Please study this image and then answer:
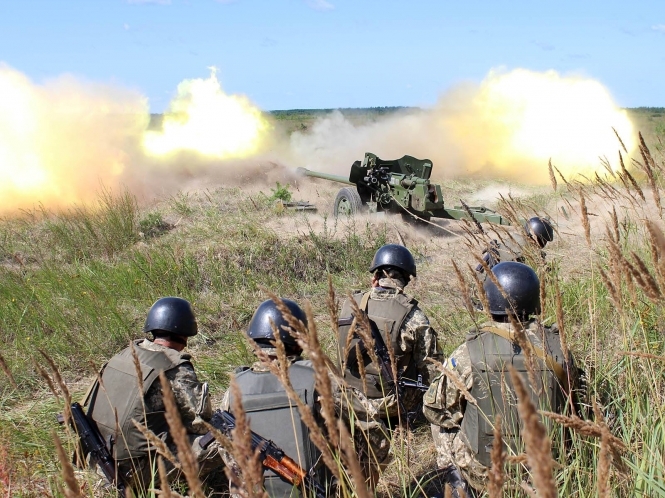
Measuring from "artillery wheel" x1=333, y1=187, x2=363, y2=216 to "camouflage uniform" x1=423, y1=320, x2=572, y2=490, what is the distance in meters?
8.99

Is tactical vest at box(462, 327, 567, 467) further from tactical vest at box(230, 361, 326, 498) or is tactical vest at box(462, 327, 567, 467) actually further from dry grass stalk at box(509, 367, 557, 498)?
dry grass stalk at box(509, 367, 557, 498)

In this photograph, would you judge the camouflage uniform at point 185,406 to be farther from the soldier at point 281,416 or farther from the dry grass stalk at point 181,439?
the dry grass stalk at point 181,439

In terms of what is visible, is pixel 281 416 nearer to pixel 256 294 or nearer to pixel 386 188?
pixel 256 294

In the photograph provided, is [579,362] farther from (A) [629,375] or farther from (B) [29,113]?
(B) [29,113]

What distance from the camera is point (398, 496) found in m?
3.98

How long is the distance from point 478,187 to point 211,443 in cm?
1870

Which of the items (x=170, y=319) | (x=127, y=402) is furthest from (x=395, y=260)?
(x=127, y=402)

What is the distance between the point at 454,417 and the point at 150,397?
1665 millimetres

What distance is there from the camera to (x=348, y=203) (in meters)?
13.0

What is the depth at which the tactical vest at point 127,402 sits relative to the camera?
3.48m

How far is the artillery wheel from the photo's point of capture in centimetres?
1279

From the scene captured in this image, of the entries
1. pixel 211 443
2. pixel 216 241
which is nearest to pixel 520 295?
pixel 211 443

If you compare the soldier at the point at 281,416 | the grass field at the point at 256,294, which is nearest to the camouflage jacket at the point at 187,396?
the grass field at the point at 256,294

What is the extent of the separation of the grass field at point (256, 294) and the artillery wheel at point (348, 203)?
816mm
